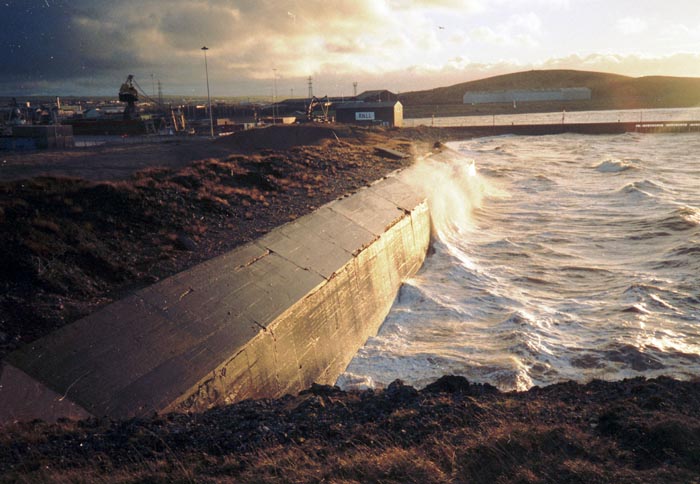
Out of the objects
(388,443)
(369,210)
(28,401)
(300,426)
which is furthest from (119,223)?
(388,443)

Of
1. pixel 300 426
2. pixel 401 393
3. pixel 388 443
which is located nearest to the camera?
pixel 388 443

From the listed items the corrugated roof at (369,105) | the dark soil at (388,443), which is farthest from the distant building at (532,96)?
the dark soil at (388,443)

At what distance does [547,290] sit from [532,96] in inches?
5716

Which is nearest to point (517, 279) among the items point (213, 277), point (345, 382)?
point (345, 382)

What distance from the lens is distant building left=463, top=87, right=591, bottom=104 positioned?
148250 mm

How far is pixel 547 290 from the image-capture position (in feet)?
52.2

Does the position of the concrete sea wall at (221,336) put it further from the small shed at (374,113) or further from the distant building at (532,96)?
the distant building at (532,96)

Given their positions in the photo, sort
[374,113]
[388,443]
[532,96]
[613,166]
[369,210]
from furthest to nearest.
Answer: [532,96] → [374,113] → [613,166] → [369,210] → [388,443]

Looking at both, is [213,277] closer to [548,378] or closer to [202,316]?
[202,316]

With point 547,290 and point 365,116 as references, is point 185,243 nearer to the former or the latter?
point 547,290

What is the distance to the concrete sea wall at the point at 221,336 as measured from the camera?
700 cm

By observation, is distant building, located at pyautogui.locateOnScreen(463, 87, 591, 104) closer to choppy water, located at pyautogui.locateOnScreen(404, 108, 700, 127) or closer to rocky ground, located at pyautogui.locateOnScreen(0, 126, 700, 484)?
choppy water, located at pyautogui.locateOnScreen(404, 108, 700, 127)

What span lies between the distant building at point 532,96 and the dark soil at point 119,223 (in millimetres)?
138542

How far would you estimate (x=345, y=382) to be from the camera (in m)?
11.0
